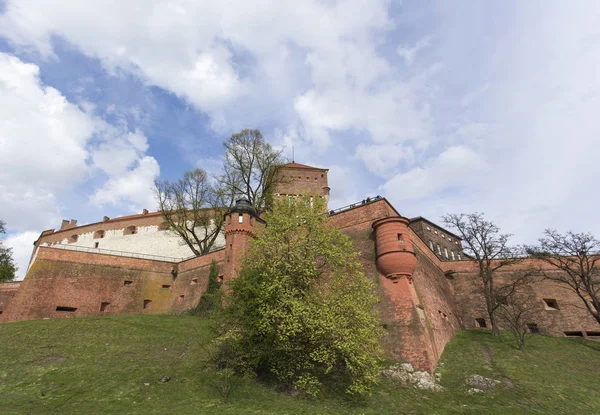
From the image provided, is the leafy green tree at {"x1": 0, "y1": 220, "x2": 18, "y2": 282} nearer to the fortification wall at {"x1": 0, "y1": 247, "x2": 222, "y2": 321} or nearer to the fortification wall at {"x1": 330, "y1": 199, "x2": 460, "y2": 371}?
the fortification wall at {"x1": 0, "y1": 247, "x2": 222, "y2": 321}

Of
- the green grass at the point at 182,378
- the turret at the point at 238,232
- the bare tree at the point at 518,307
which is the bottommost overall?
the green grass at the point at 182,378

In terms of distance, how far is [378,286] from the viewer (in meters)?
20.4

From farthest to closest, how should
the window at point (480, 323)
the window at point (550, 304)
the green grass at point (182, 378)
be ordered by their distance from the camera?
the window at point (480, 323), the window at point (550, 304), the green grass at point (182, 378)

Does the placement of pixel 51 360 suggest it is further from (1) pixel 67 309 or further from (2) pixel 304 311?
(1) pixel 67 309

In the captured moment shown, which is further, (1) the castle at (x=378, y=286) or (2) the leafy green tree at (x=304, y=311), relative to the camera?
(1) the castle at (x=378, y=286)

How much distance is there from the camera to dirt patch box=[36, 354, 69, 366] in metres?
15.7

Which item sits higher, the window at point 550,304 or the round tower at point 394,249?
the round tower at point 394,249

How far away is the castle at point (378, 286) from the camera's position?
63.6 ft

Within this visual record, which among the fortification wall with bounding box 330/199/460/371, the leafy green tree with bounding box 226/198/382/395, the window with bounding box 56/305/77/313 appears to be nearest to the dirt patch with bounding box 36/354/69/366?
the leafy green tree with bounding box 226/198/382/395

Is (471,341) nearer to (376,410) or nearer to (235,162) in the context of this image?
(376,410)

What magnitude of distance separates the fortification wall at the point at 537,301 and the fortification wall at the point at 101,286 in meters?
19.5

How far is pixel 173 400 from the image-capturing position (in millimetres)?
12797

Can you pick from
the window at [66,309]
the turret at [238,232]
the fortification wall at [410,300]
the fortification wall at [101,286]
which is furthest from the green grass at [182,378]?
the window at [66,309]

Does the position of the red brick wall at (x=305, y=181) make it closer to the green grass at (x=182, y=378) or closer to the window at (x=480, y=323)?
the window at (x=480, y=323)
